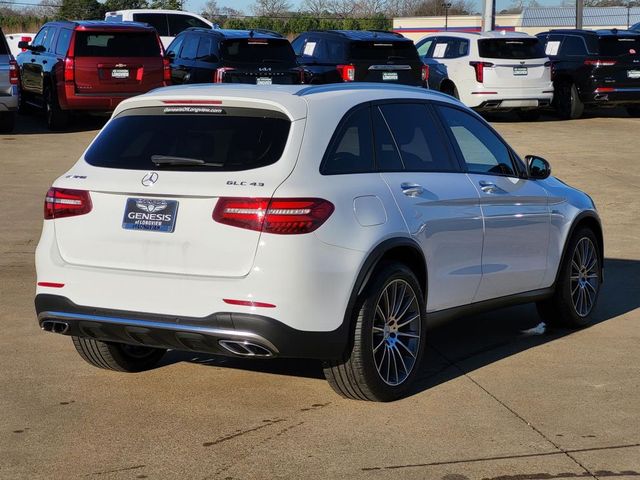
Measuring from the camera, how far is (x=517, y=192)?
799 centimetres

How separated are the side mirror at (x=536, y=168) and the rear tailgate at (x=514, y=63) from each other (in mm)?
16259

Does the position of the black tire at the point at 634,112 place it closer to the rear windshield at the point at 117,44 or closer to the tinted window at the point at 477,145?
the rear windshield at the point at 117,44

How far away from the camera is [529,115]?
1022 inches

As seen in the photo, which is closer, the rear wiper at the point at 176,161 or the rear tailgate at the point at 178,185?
the rear tailgate at the point at 178,185

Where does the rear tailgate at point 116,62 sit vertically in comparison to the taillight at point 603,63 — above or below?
above

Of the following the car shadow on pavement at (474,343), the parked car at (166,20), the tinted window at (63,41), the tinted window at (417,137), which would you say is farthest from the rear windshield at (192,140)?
the parked car at (166,20)

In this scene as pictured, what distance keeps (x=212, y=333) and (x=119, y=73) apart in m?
15.8

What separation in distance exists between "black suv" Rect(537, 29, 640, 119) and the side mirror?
17.7 metres

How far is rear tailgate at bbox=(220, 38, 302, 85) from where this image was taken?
20.9 m

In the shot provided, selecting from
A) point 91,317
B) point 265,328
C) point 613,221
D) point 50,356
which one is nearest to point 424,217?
point 265,328

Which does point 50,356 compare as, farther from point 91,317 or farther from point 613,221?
point 613,221

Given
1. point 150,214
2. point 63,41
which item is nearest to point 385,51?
point 63,41

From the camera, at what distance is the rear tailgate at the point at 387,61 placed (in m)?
23.1

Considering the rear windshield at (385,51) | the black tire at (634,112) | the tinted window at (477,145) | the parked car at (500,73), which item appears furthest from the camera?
the black tire at (634,112)
